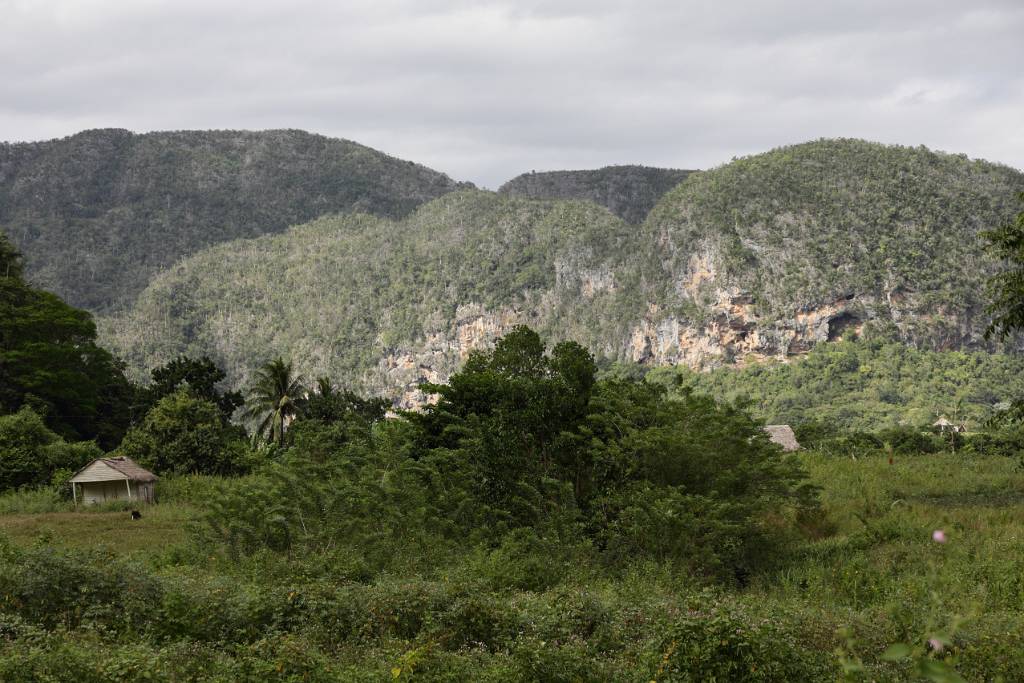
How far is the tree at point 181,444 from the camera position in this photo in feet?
135

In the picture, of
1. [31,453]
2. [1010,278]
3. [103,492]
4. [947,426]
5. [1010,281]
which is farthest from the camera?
[947,426]

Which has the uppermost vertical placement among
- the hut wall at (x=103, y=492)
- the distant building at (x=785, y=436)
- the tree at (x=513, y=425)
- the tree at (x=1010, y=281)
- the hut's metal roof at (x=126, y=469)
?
the tree at (x=1010, y=281)

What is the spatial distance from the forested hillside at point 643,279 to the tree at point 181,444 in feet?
245

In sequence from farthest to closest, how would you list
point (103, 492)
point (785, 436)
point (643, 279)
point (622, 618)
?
point (643, 279) < point (785, 436) < point (103, 492) < point (622, 618)

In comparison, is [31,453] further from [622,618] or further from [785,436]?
[785,436]

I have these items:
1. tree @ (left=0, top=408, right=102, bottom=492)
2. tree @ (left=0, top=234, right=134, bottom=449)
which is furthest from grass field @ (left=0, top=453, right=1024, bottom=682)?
tree @ (left=0, top=234, right=134, bottom=449)

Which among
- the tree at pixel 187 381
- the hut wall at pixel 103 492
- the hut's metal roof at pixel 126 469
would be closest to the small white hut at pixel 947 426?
the tree at pixel 187 381

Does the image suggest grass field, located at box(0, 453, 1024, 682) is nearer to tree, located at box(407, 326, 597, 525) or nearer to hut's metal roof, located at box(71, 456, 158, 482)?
tree, located at box(407, 326, 597, 525)

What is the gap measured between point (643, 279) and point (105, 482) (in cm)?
9902

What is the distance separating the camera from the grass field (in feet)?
35.2

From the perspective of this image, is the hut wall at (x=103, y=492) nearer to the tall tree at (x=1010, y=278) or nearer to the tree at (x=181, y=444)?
the tree at (x=181, y=444)

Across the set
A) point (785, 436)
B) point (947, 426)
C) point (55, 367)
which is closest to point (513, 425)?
point (55, 367)

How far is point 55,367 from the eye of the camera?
47969 mm

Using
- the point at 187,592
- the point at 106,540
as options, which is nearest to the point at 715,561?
the point at 187,592
